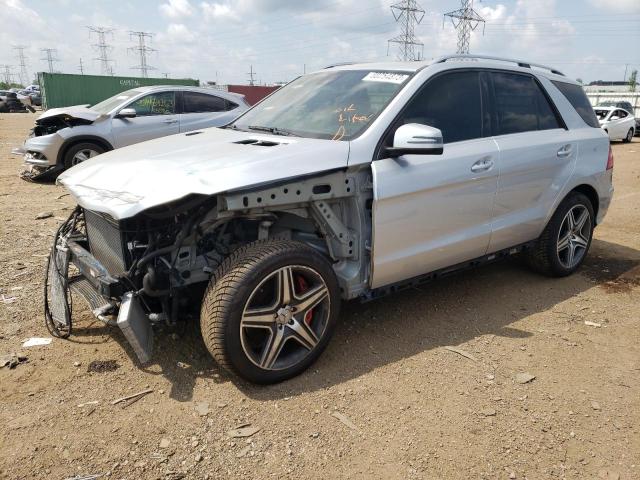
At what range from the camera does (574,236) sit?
489cm

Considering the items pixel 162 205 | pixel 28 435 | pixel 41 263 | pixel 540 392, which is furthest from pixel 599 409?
pixel 41 263

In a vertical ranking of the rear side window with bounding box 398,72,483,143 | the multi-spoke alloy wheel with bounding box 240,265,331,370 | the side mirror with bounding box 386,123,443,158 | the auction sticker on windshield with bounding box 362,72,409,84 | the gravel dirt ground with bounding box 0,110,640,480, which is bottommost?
the gravel dirt ground with bounding box 0,110,640,480

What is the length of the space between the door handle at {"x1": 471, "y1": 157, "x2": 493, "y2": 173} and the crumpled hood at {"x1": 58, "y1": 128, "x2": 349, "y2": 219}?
107 cm

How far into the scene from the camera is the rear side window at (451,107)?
139 inches

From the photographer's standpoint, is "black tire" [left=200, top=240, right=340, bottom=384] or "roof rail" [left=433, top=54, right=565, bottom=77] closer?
"black tire" [left=200, top=240, right=340, bottom=384]

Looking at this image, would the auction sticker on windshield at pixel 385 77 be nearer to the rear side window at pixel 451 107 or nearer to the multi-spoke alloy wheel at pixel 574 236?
the rear side window at pixel 451 107

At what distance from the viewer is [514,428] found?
2.78 m

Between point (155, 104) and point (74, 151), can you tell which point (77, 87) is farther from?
point (74, 151)

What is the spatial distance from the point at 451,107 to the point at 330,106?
2.84ft

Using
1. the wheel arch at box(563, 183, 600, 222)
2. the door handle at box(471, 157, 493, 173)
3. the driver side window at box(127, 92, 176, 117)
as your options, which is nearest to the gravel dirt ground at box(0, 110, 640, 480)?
the wheel arch at box(563, 183, 600, 222)

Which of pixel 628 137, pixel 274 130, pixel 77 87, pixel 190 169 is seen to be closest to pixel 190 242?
pixel 190 169

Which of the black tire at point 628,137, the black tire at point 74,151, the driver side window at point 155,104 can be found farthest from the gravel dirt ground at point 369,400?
the black tire at point 628,137

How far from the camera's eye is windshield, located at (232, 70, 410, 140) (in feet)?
11.3

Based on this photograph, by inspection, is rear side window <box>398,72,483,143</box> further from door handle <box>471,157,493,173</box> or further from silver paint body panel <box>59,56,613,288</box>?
door handle <box>471,157,493,173</box>
